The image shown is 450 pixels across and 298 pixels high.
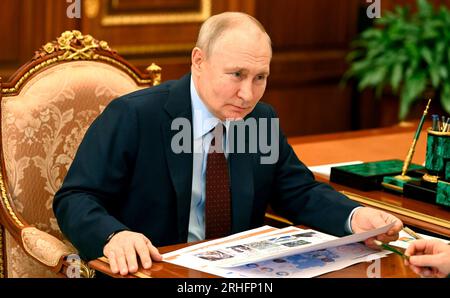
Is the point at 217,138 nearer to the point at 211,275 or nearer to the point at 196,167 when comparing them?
the point at 196,167

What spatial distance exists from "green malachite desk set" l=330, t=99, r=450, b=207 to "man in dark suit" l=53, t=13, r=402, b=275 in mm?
316

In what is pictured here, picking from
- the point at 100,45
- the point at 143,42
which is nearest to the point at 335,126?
the point at 143,42

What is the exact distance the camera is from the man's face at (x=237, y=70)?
246cm

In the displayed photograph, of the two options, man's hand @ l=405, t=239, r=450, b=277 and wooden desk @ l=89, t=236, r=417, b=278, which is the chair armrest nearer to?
wooden desk @ l=89, t=236, r=417, b=278

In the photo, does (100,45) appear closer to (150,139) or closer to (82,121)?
(82,121)

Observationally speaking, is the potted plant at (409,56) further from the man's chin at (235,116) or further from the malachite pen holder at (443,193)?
the man's chin at (235,116)

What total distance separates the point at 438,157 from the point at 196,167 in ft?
2.61

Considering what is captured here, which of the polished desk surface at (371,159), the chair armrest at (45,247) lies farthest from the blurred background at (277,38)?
the chair armrest at (45,247)

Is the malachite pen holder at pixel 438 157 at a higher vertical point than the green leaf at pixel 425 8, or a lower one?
lower

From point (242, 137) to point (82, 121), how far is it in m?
0.58

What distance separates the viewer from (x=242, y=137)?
2729 millimetres

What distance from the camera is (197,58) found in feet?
8.45

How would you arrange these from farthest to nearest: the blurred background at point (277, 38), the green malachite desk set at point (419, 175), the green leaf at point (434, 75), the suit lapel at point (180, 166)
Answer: the green leaf at point (434, 75)
the blurred background at point (277, 38)
the green malachite desk set at point (419, 175)
the suit lapel at point (180, 166)

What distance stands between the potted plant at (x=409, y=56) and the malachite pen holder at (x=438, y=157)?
307 centimetres
